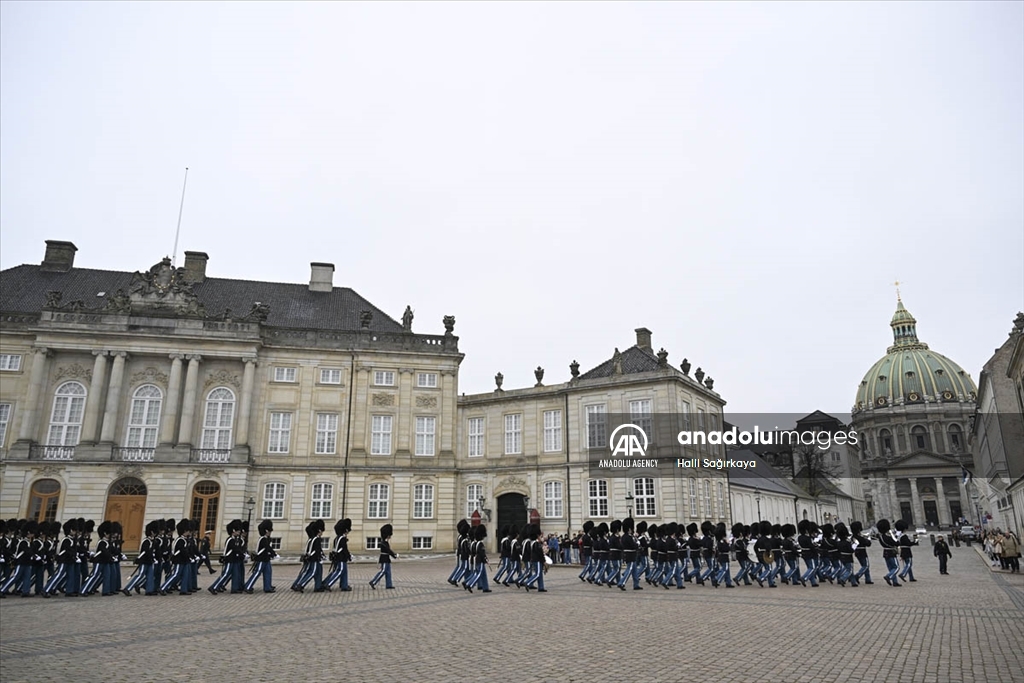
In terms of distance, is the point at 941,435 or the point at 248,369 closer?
the point at 248,369

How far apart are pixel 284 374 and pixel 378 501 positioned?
9.21m

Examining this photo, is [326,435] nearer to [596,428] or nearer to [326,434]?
[326,434]

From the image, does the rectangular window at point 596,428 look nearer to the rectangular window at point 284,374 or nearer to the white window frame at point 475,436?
the white window frame at point 475,436

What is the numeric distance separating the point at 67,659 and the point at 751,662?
906cm

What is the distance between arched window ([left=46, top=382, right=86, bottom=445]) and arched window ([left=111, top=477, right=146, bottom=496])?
342 cm

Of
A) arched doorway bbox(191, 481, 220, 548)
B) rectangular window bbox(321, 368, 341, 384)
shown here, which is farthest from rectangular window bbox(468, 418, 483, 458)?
arched doorway bbox(191, 481, 220, 548)

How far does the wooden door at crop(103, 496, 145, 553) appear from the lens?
3500 cm

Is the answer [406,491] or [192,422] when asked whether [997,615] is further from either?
[192,422]

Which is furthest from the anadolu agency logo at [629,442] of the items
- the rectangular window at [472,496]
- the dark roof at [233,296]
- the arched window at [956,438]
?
the arched window at [956,438]

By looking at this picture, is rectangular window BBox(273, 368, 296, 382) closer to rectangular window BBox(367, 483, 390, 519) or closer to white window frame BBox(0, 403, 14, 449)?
rectangular window BBox(367, 483, 390, 519)

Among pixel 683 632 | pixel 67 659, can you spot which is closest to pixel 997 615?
pixel 683 632

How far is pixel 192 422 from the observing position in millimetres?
37375

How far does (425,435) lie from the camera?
4144 centimetres

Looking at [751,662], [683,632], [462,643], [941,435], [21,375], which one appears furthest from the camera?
[941,435]
